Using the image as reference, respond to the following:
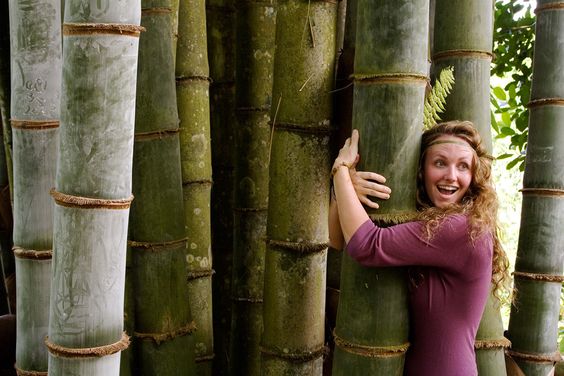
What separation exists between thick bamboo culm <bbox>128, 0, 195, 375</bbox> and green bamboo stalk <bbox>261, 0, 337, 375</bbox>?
34 centimetres

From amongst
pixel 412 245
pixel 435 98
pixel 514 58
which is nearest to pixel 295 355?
pixel 412 245

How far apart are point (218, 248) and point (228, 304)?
270 mm

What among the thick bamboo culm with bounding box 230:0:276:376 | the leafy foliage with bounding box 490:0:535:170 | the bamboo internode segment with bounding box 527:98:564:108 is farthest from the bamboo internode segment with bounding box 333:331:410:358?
the leafy foliage with bounding box 490:0:535:170

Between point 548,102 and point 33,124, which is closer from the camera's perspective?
point 33,124

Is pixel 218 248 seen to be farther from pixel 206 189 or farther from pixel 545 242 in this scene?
pixel 545 242

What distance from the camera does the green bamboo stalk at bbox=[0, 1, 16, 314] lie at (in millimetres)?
2373

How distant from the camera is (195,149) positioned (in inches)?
97.7

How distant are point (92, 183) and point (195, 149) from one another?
1119mm

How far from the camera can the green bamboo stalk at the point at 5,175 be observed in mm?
2373

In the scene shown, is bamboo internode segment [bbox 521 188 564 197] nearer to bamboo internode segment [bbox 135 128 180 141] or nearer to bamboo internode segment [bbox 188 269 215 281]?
bamboo internode segment [bbox 188 269 215 281]

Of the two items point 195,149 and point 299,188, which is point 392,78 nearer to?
point 299,188

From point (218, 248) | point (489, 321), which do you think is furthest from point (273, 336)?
point (218, 248)

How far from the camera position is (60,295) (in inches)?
55.6

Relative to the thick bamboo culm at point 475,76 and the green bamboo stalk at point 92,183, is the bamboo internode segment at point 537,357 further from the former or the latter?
the green bamboo stalk at point 92,183
